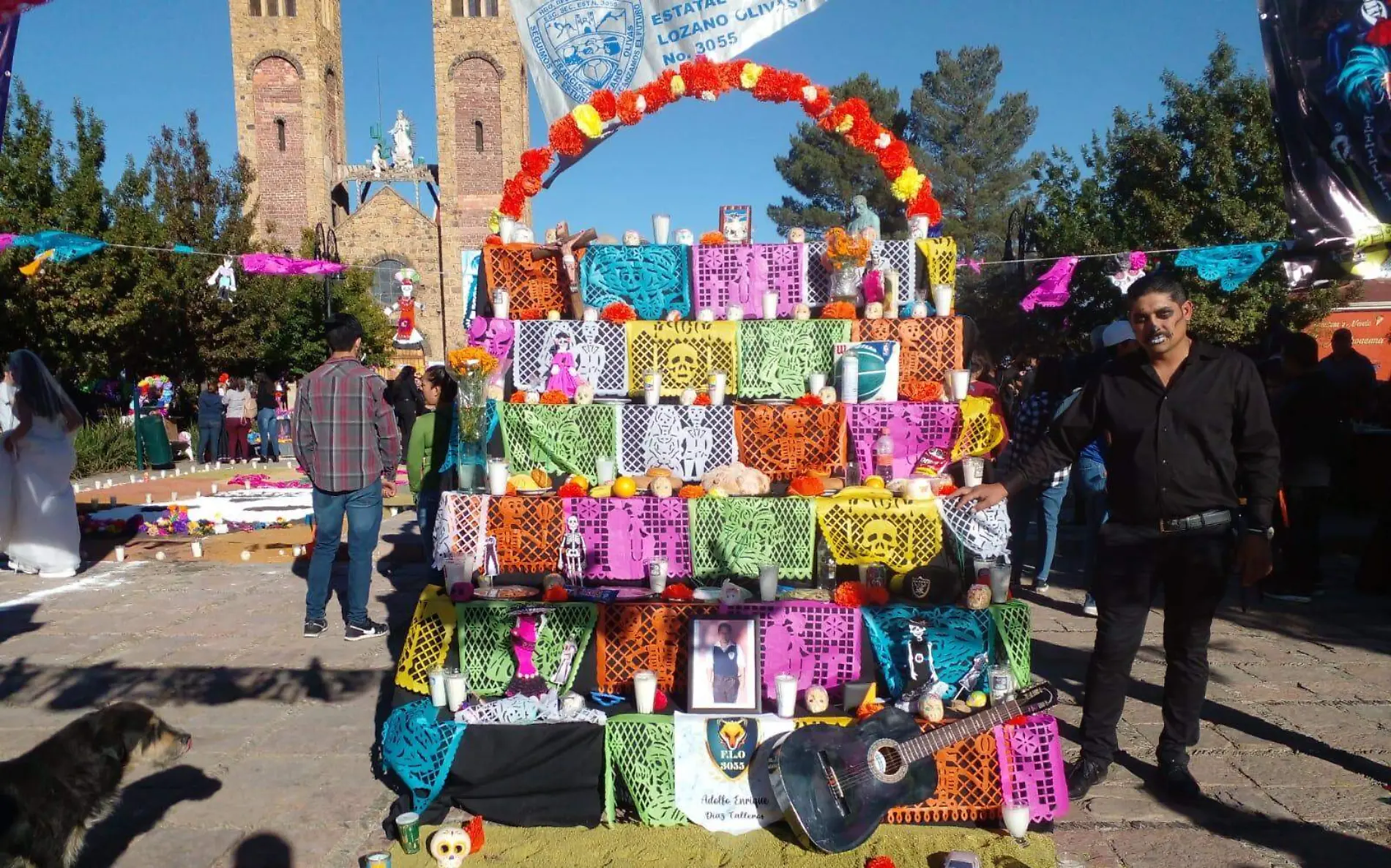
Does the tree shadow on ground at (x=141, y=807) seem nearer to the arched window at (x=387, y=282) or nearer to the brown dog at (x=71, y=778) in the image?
the brown dog at (x=71, y=778)

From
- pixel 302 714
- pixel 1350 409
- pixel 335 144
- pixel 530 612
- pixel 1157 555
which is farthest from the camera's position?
pixel 335 144

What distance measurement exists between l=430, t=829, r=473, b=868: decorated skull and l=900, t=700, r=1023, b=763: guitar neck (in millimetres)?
1722

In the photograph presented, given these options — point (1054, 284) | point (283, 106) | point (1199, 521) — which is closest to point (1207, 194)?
point (1054, 284)

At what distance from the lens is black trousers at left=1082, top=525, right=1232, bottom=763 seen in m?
3.43

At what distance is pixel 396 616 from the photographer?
6.47 m

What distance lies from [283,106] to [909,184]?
41770mm

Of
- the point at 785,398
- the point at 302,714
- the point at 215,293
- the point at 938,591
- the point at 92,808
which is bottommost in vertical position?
the point at 302,714

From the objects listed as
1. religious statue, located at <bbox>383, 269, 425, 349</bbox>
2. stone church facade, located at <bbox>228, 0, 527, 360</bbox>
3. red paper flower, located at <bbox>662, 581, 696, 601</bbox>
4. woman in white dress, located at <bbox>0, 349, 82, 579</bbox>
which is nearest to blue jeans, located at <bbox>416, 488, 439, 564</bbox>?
red paper flower, located at <bbox>662, 581, 696, 601</bbox>

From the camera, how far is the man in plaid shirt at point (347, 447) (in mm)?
5449

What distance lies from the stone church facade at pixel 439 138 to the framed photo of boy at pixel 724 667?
3599cm

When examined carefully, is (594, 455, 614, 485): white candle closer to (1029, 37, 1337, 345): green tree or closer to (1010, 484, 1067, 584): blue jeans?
(1010, 484, 1067, 584): blue jeans

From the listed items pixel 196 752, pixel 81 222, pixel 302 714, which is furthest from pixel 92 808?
pixel 81 222

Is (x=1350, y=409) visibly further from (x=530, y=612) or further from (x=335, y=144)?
(x=335, y=144)

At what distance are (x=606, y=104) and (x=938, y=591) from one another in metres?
3.48
